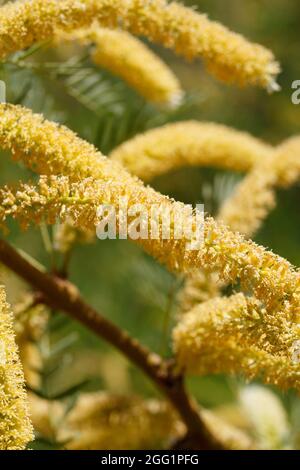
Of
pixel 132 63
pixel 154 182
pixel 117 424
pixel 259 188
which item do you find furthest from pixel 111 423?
pixel 154 182

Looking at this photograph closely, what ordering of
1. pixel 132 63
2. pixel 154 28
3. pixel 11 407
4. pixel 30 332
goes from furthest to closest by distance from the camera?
pixel 132 63 < pixel 30 332 < pixel 154 28 < pixel 11 407

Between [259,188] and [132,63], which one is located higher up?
[132,63]

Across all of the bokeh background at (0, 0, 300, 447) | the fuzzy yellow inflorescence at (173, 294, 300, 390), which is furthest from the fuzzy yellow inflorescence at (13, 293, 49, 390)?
the fuzzy yellow inflorescence at (173, 294, 300, 390)

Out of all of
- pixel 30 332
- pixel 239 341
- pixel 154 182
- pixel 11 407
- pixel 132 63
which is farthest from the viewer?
pixel 154 182

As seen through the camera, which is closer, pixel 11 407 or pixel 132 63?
pixel 11 407

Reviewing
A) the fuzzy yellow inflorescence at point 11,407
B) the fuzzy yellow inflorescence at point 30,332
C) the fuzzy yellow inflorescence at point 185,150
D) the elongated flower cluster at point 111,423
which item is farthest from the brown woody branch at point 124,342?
the fuzzy yellow inflorescence at point 11,407

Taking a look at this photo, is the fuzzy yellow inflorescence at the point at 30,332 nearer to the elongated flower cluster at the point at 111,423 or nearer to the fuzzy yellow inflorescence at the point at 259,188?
the elongated flower cluster at the point at 111,423

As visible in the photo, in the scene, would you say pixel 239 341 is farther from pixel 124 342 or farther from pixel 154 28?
pixel 154 28
